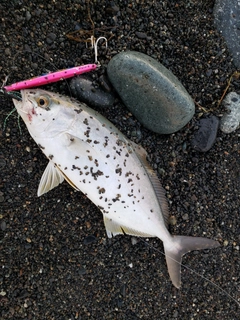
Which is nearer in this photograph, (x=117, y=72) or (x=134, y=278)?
(x=117, y=72)

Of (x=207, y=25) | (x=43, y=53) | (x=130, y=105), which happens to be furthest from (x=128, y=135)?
(x=207, y=25)

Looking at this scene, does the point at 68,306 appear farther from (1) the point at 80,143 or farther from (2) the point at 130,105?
(2) the point at 130,105

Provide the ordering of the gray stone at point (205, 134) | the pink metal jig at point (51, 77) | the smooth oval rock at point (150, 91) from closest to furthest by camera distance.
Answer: the pink metal jig at point (51, 77) → the smooth oval rock at point (150, 91) → the gray stone at point (205, 134)

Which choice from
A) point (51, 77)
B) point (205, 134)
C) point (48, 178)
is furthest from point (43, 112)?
point (205, 134)

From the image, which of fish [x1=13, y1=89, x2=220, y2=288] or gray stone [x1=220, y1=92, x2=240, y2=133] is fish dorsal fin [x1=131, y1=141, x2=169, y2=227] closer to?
fish [x1=13, y1=89, x2=220, y2=288]

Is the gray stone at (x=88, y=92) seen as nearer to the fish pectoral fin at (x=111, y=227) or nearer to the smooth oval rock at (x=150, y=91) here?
the smooth oval rock at (x=150, y=91)

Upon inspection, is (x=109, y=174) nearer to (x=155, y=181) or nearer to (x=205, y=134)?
(x=155, y=181)

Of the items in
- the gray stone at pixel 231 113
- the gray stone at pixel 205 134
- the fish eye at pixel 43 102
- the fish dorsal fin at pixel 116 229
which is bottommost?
the fish dorsal fin at pixel 116 229

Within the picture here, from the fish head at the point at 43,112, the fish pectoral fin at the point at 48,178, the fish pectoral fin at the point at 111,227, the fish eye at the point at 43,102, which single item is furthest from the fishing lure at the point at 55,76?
the fish pectoral fin at the point at 111,227
